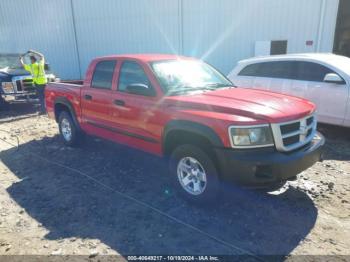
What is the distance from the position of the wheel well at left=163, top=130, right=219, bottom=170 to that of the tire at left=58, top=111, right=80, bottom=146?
2.66 m

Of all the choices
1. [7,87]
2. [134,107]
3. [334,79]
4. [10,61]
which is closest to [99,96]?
[134,107]

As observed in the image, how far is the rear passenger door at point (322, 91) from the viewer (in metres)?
5.73

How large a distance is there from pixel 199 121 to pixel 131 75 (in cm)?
160

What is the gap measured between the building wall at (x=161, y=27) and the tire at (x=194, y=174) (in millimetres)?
8928

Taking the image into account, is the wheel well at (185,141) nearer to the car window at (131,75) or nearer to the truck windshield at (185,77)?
the truck windshield at (185,77)

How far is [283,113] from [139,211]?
2.03 m

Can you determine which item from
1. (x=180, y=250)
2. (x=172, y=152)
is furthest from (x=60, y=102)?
(x=180, y=250)

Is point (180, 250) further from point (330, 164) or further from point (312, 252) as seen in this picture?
point (330, 164)

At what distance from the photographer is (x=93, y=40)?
15.8 m

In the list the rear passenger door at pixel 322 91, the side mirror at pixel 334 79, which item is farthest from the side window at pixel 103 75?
the side mirror at pixel 334 79

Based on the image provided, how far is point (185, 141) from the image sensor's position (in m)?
3.73

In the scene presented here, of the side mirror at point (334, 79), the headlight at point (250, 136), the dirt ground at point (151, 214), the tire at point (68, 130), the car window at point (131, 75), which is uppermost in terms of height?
the car window at point (131, 75)

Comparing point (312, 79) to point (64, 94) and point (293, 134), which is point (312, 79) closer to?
point (293, 134)

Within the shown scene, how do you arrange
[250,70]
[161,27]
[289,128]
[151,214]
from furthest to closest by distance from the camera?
[161,27], [250,70], [151,214], [289,128]
